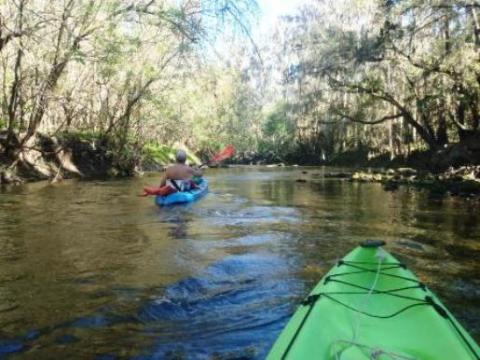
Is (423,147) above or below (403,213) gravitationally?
above

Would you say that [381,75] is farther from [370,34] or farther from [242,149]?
[242,149]

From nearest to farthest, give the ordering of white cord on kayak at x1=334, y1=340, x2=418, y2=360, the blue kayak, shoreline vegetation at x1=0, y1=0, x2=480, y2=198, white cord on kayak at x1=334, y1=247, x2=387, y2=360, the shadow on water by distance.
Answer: white cord on kayak at x1=334, y1=340, x2=418, y2=360 → white cord on kayak at x1=334, y1=247, x2=387, y2=360 → the shadow on water → shoreline vegetation at x1=0, y1=0, x2=480, y2=198 → the blue kayak

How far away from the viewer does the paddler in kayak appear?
1172 centimetres

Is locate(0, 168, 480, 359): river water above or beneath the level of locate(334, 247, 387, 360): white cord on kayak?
beneath

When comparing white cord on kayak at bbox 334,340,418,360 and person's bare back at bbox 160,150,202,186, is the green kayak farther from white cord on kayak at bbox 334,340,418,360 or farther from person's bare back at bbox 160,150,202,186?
person's bare back at bbox 160,150,202,186

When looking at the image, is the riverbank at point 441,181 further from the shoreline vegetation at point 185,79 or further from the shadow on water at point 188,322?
the shadow on water at point 188,322

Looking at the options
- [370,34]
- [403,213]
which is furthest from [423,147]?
[403,213]

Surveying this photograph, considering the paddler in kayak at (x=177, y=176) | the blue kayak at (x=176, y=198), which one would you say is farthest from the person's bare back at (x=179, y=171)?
the blue kayak at (x=176, y=198)

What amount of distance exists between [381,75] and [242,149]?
108 feet

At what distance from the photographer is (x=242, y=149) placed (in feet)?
182

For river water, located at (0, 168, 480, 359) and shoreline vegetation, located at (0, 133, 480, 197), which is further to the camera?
shoreline vegetation, located at (0, 133, 480, 197)

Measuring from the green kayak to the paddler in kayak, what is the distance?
7.87 metres

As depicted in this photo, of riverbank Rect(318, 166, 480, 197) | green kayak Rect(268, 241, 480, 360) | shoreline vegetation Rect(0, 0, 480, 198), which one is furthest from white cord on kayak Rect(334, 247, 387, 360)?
riverbank Rect(318, 166, 480, 197)

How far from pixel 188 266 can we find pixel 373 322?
345 centimetres
